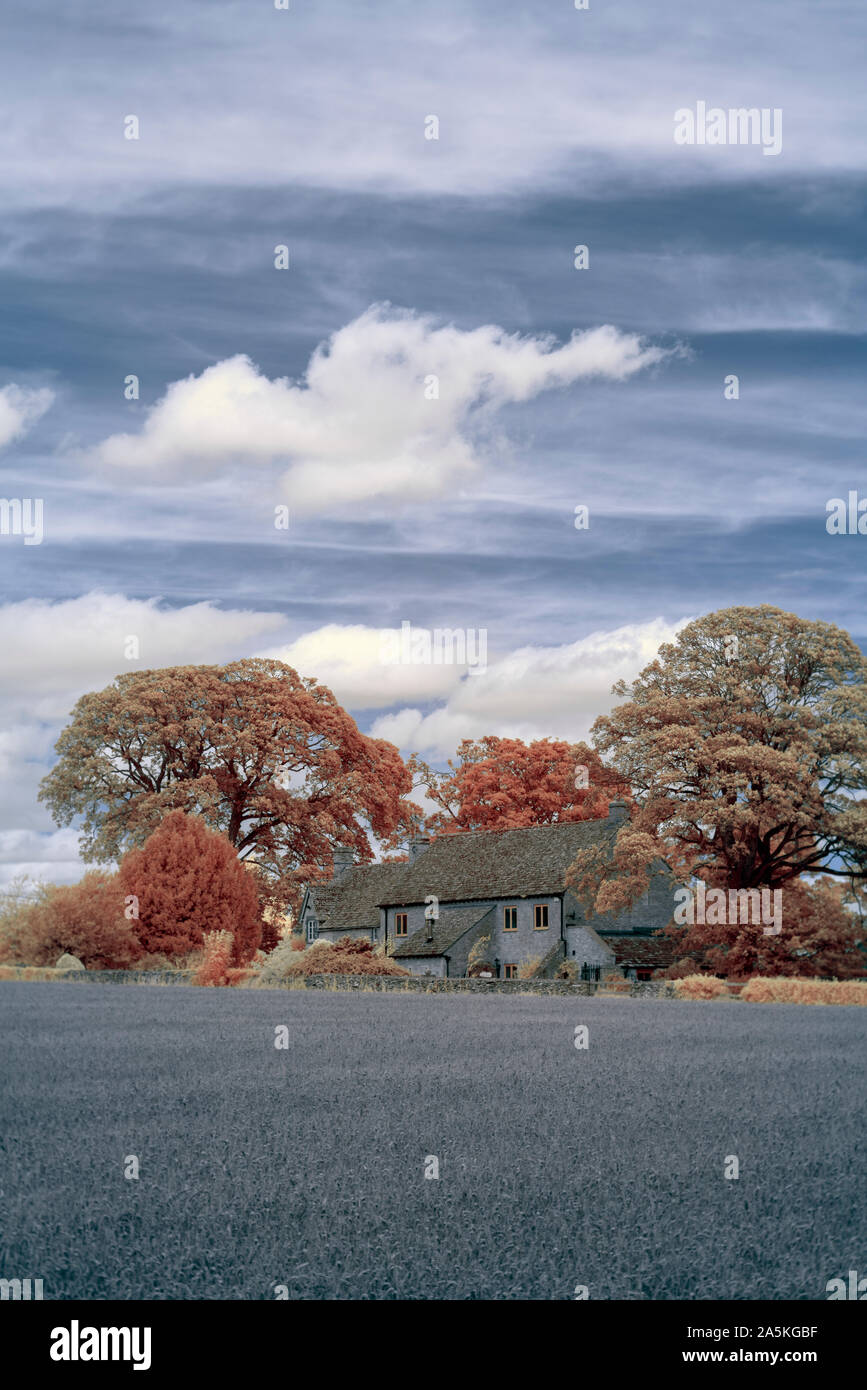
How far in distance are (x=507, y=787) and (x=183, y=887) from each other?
75.5 ft

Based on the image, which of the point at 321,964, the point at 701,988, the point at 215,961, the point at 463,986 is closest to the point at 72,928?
the point at 215,961

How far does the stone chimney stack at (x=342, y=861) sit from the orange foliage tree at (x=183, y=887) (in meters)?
15.2

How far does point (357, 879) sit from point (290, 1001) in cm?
3141

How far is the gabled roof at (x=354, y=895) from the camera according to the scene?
183ft

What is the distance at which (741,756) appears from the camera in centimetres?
3622

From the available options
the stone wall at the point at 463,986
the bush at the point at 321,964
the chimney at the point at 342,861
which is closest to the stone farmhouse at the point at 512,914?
the chimney at the point at 342,861

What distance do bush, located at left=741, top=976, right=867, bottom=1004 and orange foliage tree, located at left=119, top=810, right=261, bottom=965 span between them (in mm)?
19451

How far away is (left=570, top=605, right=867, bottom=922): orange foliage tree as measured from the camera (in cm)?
3669

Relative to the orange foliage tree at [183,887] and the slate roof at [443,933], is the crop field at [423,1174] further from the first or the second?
the slate roof at [443,933]

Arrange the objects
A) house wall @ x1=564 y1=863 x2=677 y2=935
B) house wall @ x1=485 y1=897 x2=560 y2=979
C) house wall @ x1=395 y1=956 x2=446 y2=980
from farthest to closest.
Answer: house wall @ x1=395 y1=956 x2=446 y2=980 → house wall @ x1=564 y1=863 x2=677 y2=935 → house wall @ x1=485 y1=897 x2=560 y2=979

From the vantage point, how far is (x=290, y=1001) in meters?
28.0

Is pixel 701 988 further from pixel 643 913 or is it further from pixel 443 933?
pixel 443 933

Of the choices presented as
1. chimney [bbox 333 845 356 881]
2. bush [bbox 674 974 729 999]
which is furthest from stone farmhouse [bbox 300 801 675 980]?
bush [bbox 674 974 729 999]

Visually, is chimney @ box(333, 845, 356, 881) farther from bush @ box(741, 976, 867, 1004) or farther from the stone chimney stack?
bush @ box(741, 976, 867, 1004)
